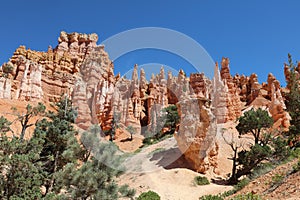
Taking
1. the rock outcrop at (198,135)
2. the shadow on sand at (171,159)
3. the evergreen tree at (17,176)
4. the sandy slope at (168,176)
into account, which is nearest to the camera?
the evergreen tree at (17,176)

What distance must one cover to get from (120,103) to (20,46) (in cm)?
2581

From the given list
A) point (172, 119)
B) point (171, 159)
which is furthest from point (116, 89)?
point (171, 159)

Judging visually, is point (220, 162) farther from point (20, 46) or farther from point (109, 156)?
point (20, 46)

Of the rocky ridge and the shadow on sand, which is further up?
the rocky ridge

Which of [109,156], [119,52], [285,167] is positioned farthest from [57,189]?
[119,52]

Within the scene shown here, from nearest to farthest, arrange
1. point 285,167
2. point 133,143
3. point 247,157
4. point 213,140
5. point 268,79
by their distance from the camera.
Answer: point 285,167
point 247,157
point 213,140
point 133,143
point 268,79

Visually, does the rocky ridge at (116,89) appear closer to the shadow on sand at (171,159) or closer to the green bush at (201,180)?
the shadow on sand at (171,159)

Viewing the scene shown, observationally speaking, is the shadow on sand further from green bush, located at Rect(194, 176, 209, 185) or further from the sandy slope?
green bush, located at Rect(194, 176, 209, 185)

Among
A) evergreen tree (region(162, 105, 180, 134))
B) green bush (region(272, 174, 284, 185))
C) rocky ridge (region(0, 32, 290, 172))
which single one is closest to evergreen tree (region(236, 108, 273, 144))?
green bush (region(272, 174, 284, 185))

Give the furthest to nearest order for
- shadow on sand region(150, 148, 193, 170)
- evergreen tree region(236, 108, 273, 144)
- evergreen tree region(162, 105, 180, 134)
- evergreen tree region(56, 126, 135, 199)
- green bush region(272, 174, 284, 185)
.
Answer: evergreen tree region(162, 105, 180, 134) < evergreen tree region(236, 108, 273, 144) < shadow on sand region(150, 148, 193, 170) < evergreen tree region(56, 126, 135, 199) < green bush region(272, 174, 284, 185)

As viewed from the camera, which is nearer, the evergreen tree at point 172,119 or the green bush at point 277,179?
the green bush at point 277,179

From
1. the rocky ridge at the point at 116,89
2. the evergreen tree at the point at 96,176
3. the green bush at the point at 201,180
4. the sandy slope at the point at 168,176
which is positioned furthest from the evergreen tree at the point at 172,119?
the evergreen tree at the point at 96,176

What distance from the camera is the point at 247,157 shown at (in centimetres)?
1878

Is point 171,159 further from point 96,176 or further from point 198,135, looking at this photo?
point 96,176
